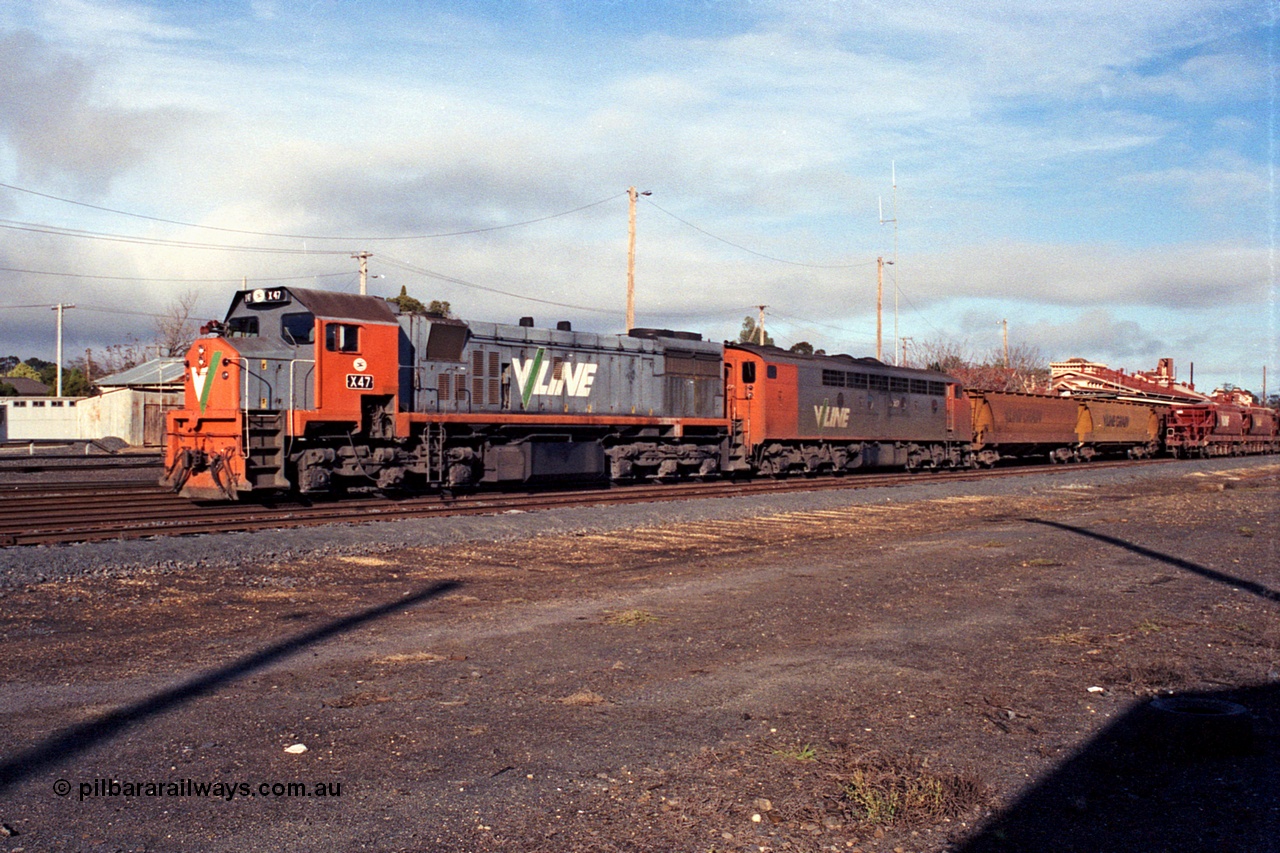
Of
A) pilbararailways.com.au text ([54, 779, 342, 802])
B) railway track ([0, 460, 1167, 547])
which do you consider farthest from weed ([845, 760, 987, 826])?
railway track ([0, 460, 1167, 547])

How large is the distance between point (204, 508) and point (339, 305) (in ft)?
13.4

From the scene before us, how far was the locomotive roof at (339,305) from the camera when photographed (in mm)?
16609

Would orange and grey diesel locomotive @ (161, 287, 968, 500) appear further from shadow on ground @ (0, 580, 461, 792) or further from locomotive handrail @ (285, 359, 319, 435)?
shadow on ground @ (0, 580, 461, 792)

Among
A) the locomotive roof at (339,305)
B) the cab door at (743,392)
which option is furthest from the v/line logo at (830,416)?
the locomotive roof at (339,305)

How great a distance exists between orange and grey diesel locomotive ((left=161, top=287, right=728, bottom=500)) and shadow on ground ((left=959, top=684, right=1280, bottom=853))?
44.4ft

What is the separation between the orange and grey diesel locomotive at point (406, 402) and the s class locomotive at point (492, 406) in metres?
0.03

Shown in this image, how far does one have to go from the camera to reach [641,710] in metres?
5.67

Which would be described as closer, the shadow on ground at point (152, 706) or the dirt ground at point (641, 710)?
the dirt ground at point (641, 710)

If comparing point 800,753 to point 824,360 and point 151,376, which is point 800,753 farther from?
point 151,376

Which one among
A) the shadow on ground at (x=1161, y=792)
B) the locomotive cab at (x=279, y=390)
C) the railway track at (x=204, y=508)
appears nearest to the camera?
the shadow on ground at (x=1161, y=792)

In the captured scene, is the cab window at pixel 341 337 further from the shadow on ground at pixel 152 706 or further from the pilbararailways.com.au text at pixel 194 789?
the pilbararailways.com.au text at pixel 194 789

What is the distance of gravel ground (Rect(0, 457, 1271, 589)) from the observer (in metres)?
10.8

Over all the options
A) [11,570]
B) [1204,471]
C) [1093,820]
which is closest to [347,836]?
[1093,820]

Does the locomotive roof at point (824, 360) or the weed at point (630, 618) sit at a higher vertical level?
the locomotive roof at point (824, 360)
